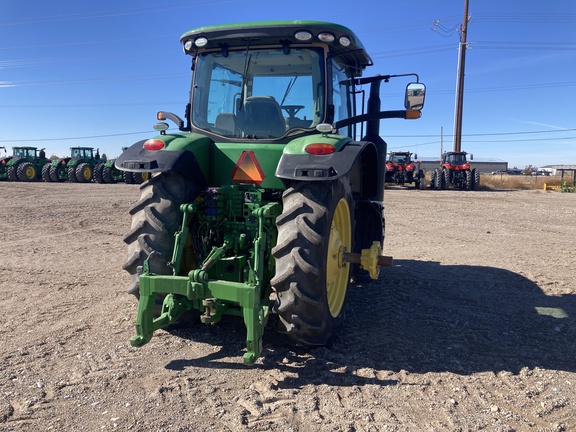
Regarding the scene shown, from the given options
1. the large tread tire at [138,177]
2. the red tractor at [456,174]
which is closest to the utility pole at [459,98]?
the red tractor at [456,174]

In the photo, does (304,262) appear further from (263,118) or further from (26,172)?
(26,172)

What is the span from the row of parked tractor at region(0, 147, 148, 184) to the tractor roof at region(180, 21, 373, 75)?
22417 mm

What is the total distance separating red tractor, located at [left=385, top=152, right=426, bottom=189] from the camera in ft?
87.5

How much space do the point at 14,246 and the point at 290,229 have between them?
6046 millimetres

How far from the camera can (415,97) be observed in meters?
4.45

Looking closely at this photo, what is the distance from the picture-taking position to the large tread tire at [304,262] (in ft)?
10.9

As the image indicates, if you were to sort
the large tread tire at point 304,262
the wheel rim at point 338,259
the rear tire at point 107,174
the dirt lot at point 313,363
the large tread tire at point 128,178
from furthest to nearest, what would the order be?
the rear tire at point 107,174 < the large tread tire at point 128,178 < the wheel rim at point 338,259 < the large tread tire at point 304,262 < the dirt lot at point 313,363

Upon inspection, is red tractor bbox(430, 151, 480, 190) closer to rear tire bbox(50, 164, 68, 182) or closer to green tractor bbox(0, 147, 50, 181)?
rear tire bbox(50, 164, 68, 182)

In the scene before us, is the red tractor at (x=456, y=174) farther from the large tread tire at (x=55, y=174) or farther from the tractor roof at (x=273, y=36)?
the tractor roof at (x=273, y=36)

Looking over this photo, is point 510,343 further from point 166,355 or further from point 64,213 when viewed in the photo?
point 64,213

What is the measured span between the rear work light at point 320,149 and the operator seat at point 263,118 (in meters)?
0.71

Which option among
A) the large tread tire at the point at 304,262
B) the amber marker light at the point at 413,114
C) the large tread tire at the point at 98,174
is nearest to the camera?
the large tread tire at the point at 304,262

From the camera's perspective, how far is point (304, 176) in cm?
339

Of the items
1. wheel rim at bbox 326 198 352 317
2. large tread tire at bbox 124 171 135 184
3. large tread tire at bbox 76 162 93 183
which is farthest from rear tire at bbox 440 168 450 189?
wheel rim at bbox 326 198 352 317
